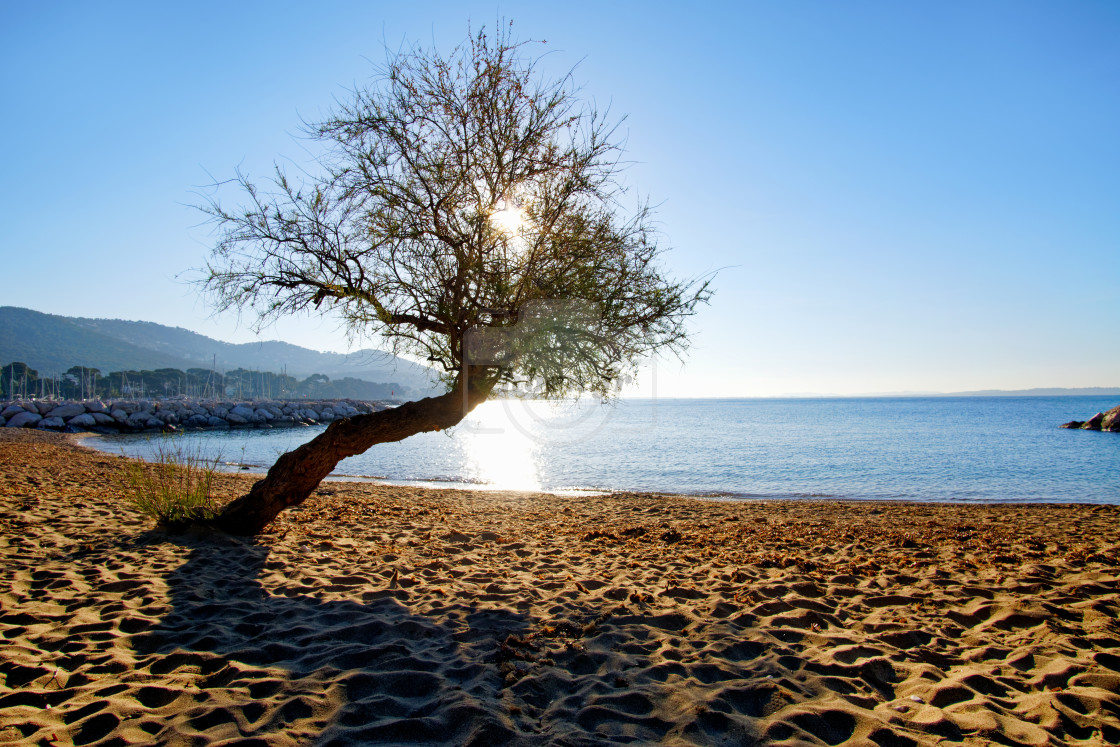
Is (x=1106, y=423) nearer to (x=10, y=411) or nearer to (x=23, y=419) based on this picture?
(x=23, y=419)

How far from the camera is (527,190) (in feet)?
20.3

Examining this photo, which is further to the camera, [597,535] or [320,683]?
[597,535]

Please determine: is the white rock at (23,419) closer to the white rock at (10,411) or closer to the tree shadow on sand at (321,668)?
the white rock at (10,411)

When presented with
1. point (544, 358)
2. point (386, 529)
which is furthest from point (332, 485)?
point (544, 358)

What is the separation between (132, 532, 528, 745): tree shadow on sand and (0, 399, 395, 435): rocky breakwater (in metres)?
28.6

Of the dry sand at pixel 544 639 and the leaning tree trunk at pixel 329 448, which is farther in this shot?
the leaning tree trunk at pixel 329 448

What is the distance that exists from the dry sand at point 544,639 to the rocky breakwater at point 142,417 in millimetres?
27328

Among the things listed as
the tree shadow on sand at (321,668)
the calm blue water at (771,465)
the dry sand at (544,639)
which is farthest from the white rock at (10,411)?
the tree shadow on sand at (321,668)

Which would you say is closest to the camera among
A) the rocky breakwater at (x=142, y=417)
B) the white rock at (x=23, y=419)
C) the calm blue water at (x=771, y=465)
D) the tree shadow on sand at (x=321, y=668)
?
the tree shadow on sand at (x=321, y=668)

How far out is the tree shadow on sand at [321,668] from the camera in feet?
8.99

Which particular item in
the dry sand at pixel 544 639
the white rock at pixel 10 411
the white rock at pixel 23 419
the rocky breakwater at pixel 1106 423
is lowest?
the white rock at pixel 23 419

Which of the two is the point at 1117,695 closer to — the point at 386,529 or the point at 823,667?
the point at 823,667

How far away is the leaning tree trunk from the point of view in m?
7.06

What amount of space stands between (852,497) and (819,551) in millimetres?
11180
